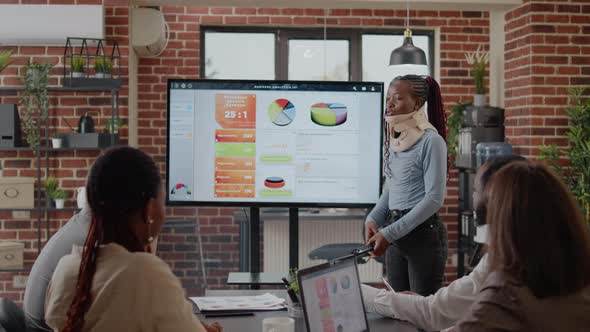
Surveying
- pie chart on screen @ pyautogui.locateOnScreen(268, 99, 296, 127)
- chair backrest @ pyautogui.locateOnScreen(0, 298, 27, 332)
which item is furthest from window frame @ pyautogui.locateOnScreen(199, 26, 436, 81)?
chair backrest @ pyautogui.locateOnScreen(0, 298, 27, 332)

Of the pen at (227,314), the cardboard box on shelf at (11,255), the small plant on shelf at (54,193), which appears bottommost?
the cardboard box on shelf at (11,255)

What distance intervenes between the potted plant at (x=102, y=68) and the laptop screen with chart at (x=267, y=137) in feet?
6.64

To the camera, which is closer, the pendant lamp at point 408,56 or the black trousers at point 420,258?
the black trousers at point 420,258

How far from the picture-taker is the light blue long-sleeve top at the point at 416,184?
306 cm

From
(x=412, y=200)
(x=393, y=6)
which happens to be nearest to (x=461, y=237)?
(x=393, y=6)

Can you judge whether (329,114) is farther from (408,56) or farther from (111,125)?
(111,125)

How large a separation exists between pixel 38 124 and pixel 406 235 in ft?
10.2

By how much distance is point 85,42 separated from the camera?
516cm

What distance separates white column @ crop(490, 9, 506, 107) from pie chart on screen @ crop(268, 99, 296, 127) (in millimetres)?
3025

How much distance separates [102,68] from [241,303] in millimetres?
3113

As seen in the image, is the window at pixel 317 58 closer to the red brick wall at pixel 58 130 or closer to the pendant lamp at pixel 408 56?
the pendant lamp at pixel 408 56

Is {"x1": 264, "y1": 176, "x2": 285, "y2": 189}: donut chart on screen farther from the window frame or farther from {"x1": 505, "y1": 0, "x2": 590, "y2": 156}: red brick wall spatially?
the window frame

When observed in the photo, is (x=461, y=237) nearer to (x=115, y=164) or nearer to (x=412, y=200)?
(x=412, y=200)

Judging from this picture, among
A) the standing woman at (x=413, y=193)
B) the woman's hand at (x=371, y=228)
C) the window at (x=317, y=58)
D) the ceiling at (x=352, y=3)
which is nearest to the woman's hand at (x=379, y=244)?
the standing woman at (x=413, y=193)
